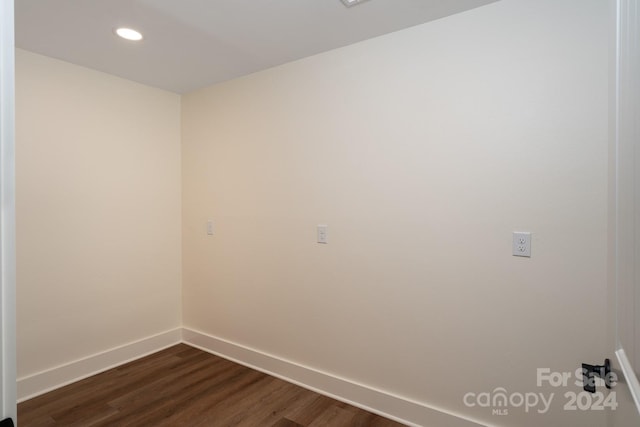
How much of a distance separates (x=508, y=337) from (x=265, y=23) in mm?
2288

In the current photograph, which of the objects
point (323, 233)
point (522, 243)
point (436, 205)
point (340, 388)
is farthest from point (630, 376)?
point (340, 388)

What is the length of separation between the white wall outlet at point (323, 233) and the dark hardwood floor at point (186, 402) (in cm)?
114

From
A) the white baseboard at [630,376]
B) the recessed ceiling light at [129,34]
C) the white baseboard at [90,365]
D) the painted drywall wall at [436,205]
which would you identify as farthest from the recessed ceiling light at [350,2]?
the white baseboard at [90,365]

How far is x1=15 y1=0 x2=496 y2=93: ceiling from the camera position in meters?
1.86

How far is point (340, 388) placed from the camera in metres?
2.42

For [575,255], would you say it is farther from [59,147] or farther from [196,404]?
[59,147]

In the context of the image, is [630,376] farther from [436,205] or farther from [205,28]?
[205,28]

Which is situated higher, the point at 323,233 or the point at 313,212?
the point at 313,212

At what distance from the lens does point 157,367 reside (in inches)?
114

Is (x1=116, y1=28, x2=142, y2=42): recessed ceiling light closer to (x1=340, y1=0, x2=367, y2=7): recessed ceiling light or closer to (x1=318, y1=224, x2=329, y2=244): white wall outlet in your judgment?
(x1=340, y1=0, x2=367, y2=7): recessed ceiling light

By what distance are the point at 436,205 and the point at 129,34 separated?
224cm

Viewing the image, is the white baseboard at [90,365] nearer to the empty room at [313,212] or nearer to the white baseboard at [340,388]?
the empty room at [313,212]

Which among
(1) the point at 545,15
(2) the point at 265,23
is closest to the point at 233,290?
(2) the point at 265,23

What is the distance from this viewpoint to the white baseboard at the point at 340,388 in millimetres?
2062
